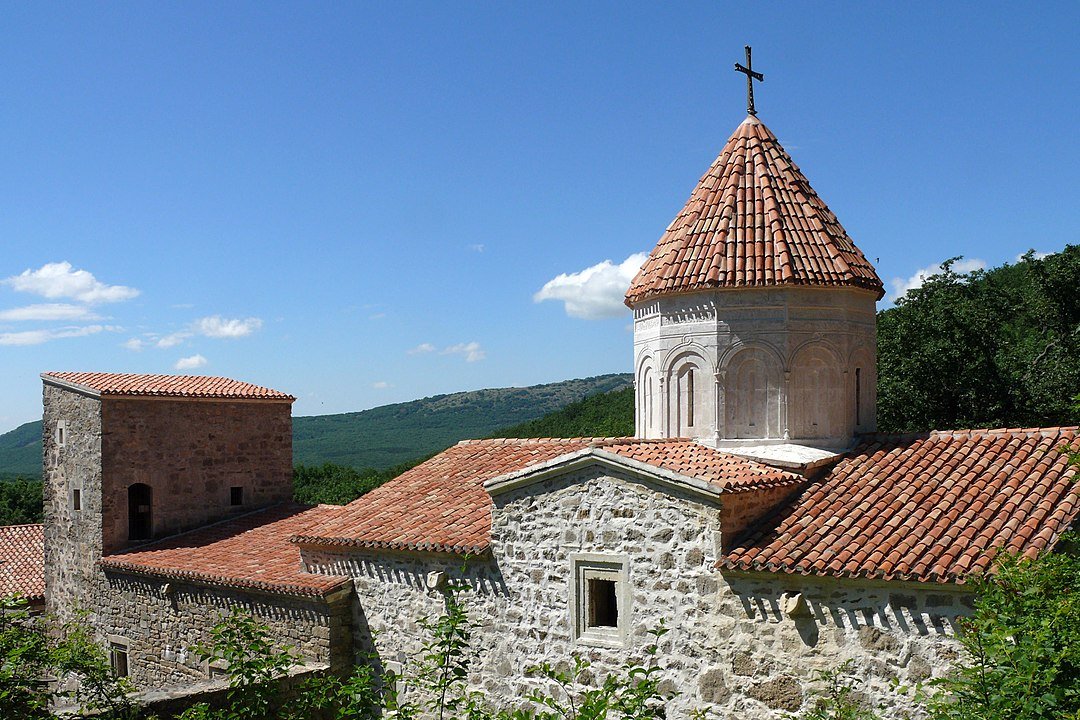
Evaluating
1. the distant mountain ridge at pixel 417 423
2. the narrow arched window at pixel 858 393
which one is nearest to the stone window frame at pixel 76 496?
the narrow arched window at pixel 858 393

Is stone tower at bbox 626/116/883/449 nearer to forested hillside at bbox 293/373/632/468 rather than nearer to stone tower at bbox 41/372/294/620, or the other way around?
stone tower at bbox 41/372/294/620

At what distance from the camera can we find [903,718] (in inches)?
294

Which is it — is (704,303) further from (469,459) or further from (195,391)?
(195,391)

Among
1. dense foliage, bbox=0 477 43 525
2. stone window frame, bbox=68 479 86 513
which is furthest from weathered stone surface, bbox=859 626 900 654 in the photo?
dense foliage, bbox=0 477 43 525

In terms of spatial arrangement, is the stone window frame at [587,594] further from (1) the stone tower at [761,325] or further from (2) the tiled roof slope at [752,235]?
(2) the tiled roof slope at [752,235]

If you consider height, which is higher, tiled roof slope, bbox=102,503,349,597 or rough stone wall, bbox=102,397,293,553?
rough stone wall, bbox=102,397,293,553

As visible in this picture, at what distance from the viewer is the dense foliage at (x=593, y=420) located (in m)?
33.5

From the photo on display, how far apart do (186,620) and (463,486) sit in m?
4.79

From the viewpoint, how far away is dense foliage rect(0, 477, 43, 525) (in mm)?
30172

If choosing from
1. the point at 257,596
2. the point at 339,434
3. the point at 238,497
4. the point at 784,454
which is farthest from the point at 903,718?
the point at 339,434

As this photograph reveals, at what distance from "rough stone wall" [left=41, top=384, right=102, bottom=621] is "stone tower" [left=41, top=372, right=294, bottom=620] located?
19 millimetres

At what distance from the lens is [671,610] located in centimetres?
863

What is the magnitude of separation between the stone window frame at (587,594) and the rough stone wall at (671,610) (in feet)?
0.14

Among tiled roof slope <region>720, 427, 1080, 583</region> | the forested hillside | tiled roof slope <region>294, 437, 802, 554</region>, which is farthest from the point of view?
the forested hillside
